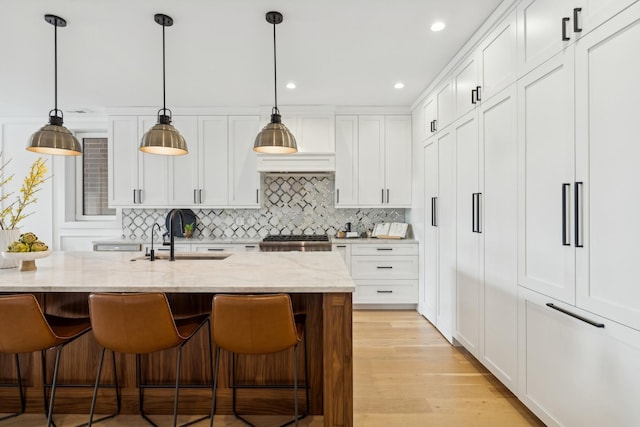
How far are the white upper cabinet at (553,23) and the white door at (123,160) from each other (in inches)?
166

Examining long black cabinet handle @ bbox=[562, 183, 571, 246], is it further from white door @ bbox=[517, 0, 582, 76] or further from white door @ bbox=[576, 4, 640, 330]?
white door @ bbox=[517, 0, 582, 76]

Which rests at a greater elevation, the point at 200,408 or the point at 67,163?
the point at 67,163

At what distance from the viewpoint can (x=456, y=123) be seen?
3.11m

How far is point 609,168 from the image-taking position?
1.47 m

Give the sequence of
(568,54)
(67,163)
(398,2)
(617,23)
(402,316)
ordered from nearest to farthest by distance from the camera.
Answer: (617,23), (568,54), (398,2), (402,316), (67,163)

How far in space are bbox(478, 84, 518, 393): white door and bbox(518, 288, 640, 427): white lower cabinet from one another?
0.14 m

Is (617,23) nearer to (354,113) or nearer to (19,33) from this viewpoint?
(354,113)


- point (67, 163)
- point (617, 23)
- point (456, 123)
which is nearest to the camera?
point (617, 23)

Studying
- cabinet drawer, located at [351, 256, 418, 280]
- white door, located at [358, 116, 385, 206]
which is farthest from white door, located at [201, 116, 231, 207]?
cabinet drawer, located at [351, 256, 418, 280]

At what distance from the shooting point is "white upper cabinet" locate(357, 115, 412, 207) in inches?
180

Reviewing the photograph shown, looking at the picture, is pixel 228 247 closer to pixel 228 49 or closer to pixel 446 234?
pixel 228 49

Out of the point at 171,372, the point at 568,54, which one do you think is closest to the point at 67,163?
the point at 171,372

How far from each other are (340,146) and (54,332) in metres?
Result: 3.49

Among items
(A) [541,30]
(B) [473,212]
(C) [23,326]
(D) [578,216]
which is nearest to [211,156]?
(C) [23,326]
